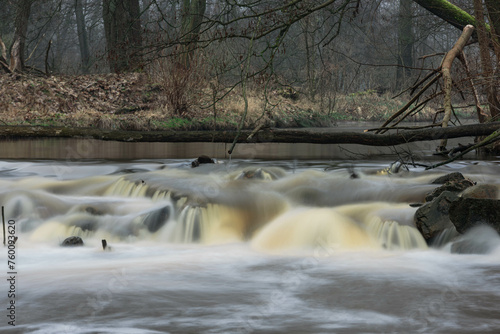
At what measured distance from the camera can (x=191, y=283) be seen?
5125 mm

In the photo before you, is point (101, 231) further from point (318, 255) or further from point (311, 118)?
point (311, 118)

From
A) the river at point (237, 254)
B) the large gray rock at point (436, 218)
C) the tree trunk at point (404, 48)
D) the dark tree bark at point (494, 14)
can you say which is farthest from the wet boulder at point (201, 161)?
the tree trunk at point (404, 48)

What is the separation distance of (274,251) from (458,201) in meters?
1.99

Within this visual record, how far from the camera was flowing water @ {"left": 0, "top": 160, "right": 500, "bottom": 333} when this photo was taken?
159 inches

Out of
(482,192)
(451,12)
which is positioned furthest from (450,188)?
(451,12)

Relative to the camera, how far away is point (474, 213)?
609cm

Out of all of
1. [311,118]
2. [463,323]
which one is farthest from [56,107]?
[463,323]

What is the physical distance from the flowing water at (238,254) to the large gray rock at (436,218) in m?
0.13

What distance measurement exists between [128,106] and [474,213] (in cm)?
1232

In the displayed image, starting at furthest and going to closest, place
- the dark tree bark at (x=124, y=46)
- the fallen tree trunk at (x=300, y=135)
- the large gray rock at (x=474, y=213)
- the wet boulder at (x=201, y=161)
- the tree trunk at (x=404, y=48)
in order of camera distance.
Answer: the tree trunk at (x=404, y=48) < the wet boulder at (x=201, y=161) < the dark tree bark at (x=124, y=46) < the fallen tree trunk at (x=300, y=135) < the large gray rock at (x=474, y=213)

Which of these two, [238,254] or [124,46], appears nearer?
[238,254]

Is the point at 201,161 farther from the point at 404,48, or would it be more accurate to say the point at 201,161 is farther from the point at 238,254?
the point at 404,48

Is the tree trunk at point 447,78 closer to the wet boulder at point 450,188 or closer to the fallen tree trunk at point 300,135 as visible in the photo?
the fallen tree trunk at point 300,135

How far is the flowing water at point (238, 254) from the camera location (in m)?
4.04
